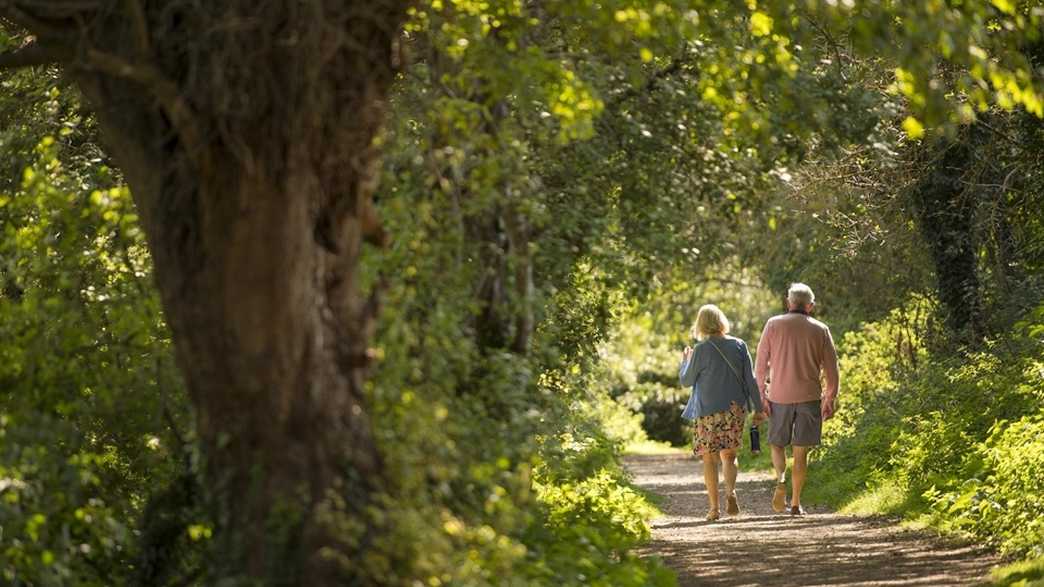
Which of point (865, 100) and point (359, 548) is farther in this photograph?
point (865, 100)

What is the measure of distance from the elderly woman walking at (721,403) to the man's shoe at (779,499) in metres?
0.37

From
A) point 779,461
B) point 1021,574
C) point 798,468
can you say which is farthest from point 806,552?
point 779,461

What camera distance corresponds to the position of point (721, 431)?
15109mm

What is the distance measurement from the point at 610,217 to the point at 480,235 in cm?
133

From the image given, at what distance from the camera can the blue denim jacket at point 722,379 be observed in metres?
15.1

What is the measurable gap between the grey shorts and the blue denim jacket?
21 centimetres

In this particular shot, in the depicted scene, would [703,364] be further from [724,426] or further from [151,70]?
[151,70]

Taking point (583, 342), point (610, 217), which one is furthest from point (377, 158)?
point (583, 342)

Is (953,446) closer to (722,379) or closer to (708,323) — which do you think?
(722,379)

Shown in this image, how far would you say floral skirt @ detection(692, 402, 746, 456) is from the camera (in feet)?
49.4

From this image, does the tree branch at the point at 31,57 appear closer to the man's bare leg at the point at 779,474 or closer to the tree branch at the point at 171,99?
the tree branch at the point at 171,99

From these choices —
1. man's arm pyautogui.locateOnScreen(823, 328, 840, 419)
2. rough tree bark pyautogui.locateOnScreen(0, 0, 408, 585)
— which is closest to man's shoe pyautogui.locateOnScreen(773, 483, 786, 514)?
man's arm pyautogui.locateOnScreen(823, 328, 840, 419)

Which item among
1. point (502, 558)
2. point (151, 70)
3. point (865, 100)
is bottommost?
point (502, 558)

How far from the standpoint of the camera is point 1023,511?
11.3 m
